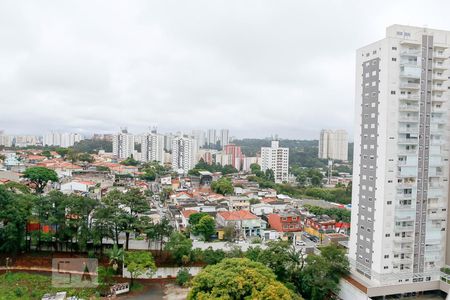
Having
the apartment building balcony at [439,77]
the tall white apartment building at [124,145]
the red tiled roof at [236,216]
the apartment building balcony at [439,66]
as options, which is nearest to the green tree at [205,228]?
the red tiled roof at [236,216]

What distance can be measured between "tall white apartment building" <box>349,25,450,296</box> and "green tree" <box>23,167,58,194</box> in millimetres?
23727

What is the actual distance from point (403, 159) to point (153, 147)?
51.5 m

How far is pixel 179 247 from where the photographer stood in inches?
609

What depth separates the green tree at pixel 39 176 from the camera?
89.4 feet

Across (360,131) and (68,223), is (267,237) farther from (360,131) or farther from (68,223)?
(68,223)

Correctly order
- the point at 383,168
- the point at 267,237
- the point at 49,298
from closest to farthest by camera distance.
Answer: the point at 49,298
the point at 383,168
the point at 267,237

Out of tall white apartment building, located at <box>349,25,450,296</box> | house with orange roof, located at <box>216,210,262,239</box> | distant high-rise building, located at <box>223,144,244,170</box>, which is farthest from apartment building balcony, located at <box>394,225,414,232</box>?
distant high-rise building, located at <box>223,144,244,170</box>

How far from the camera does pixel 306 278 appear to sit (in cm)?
1348

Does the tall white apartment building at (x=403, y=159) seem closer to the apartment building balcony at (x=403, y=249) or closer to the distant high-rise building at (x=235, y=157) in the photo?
the apartment building balcony at (x=403, y=249)

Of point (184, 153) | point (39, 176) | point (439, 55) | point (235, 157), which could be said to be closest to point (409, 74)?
point (439, 55)

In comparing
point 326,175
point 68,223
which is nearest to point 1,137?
point 326,175

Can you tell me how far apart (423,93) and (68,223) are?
1613cm

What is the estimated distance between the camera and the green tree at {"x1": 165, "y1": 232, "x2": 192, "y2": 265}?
15484 millimetres

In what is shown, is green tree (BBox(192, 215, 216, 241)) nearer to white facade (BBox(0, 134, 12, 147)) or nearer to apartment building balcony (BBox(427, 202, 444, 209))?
apartment building balcony (BBox(427, 202, 444, 209))
